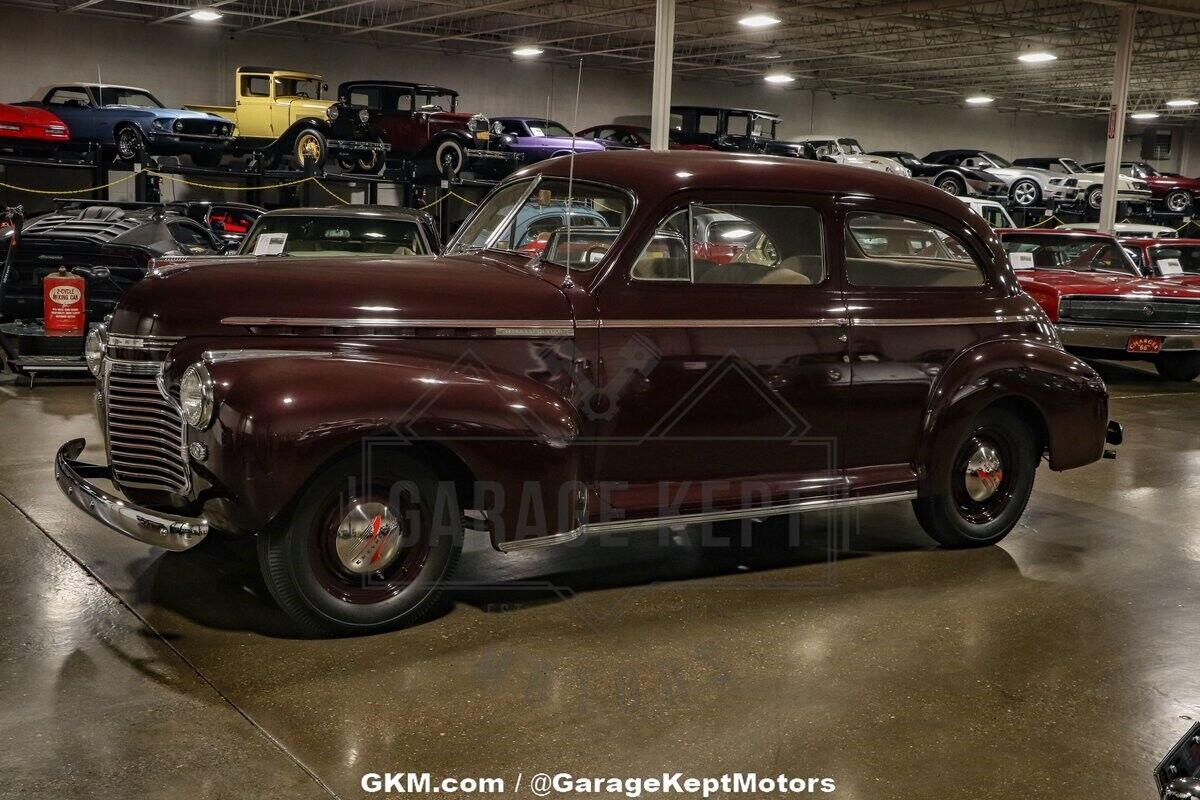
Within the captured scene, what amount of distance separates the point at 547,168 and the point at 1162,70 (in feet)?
106

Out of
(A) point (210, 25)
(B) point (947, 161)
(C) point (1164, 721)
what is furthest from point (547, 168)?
(A) point (210, 25)

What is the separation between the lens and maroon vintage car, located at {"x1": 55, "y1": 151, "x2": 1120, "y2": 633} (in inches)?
160

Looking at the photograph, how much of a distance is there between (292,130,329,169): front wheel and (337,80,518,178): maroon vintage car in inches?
59.0

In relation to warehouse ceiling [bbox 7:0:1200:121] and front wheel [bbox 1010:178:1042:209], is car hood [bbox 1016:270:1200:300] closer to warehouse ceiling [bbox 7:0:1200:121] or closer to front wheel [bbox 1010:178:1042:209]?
warehouse ceiling [bbox 7:0:1200:121]

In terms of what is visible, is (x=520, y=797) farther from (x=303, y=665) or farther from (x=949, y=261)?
(x=949, y=261)

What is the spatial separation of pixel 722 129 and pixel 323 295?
19.0 meters

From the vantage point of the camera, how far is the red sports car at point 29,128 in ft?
53.3

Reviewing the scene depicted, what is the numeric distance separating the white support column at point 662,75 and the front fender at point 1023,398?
808 cm

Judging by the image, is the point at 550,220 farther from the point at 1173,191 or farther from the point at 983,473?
the point at 1173,191

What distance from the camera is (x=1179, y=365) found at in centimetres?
1240

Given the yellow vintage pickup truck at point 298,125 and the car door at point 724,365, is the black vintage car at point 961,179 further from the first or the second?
the car door at point 724,365

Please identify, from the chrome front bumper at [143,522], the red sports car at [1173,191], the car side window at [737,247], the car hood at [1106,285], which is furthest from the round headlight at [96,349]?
the red sports car at [1173,191]

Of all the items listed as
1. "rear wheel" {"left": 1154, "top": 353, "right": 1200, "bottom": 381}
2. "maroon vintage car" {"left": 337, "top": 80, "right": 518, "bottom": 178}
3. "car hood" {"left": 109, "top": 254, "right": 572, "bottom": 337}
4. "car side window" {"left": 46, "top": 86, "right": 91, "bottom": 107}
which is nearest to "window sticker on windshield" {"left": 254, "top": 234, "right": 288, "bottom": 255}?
"car hood" {"left": 109, "top": 254, "right": 572, "bottom": 337}

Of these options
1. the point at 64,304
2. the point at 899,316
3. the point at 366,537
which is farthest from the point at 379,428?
the point at 64,304
